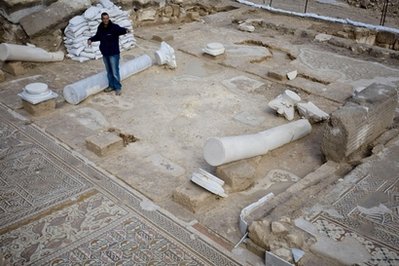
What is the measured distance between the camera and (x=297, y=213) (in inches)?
179

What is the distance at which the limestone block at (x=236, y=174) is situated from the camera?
5.21m

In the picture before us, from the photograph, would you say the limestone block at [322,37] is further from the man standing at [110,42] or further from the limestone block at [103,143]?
the limestone block at [103,143]

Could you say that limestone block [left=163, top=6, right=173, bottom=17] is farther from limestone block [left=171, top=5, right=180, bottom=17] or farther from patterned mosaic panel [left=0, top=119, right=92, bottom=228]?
patterned mosaic panel [left=0, top=119, right=92, bottom=228]

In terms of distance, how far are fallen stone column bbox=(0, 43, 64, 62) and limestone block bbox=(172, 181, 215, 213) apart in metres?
4.70

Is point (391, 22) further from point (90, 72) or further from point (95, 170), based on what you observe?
point (95, 170)

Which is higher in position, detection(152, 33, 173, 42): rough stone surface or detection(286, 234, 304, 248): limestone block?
detection(286, 234, 304, 248): limestone block

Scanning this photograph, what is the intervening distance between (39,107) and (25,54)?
6.52 feet

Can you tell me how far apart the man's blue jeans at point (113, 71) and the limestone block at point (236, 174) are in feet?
10.0

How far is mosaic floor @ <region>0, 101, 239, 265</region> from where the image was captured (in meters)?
4.34

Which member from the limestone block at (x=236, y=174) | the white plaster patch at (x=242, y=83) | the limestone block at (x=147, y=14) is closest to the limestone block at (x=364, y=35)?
the white plaster patch at (x=242, y=83)

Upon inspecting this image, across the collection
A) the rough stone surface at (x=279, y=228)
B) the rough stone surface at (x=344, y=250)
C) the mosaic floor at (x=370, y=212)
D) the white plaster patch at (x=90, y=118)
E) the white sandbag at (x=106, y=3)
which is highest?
the white sandbag at (x=106, y=3)

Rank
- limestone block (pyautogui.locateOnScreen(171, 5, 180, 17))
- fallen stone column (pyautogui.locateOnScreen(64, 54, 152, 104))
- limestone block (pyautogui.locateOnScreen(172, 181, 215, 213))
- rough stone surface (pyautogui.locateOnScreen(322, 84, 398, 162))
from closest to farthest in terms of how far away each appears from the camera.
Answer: limestone block (pyautogui.locateOnScreen(172, 181, 215, 213)) → rough stone surface (pyautogui.locateOnScreen(322, 84, 398, 162)) → fallen stone column (pyautogui.locateOnScreen(64, 54, 152, 104)) → limestone block (pyautogui.locateOnScreen(171, 5, 180, 17))

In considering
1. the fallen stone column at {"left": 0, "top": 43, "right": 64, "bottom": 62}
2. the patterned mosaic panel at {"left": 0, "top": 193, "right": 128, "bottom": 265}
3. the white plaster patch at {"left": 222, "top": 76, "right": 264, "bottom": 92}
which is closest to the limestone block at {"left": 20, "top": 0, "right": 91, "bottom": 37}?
the fallen stone column at {"left": 0, "top": 43, "right": 64, "bottom": 62}

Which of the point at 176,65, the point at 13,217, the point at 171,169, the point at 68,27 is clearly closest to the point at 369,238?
the point at 171,169
